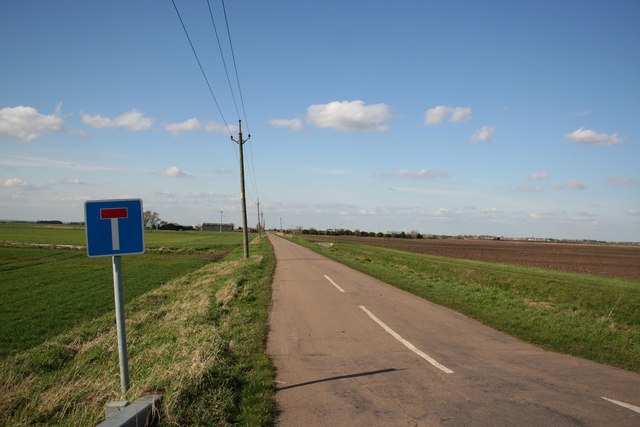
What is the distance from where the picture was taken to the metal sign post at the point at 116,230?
4477 mm

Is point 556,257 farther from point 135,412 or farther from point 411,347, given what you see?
point 135,412

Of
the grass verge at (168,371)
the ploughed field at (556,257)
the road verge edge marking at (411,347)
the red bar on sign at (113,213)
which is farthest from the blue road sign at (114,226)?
the ploughed field at (556,257)

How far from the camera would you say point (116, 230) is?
456cm

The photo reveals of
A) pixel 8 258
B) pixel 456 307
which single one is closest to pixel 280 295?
pixel 456 307

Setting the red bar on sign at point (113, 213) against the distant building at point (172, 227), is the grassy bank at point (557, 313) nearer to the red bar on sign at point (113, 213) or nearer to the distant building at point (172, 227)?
the red bar on sign at point (113, 213)

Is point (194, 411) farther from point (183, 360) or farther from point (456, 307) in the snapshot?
point (456, 307)

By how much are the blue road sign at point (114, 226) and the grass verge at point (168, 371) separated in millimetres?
1822

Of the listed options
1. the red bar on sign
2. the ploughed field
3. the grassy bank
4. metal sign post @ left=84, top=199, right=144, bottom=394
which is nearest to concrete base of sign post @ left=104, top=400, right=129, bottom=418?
metal sign post @ left=84, top=199, right=144, bottom=394

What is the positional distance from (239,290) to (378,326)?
7.27 metres

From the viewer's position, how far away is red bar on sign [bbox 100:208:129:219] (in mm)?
4531

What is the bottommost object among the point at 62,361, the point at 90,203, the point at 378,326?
the point at 62,361

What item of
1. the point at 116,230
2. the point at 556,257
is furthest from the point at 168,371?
the point at 556,257

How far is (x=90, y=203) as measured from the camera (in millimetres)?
4508

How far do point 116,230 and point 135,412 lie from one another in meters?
1.91
